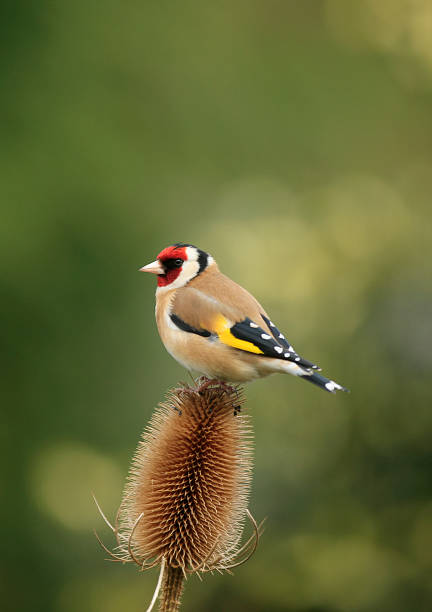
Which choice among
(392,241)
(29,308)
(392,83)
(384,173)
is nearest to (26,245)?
(29,308)

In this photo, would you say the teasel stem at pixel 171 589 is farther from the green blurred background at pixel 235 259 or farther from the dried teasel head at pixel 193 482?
the green blurred background at pixel 235 259

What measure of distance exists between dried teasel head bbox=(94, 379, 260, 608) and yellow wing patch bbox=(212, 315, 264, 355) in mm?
290

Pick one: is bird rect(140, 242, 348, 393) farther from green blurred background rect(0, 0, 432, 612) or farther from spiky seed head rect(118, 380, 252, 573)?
green blurred background rect(0, 0, 432, 612)

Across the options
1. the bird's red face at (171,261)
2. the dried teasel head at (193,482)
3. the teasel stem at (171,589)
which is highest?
the bird's red face at (171,261)

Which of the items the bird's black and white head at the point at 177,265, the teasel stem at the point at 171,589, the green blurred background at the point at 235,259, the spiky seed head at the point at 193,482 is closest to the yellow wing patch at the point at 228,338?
the spiky seed head at the point at 193,482

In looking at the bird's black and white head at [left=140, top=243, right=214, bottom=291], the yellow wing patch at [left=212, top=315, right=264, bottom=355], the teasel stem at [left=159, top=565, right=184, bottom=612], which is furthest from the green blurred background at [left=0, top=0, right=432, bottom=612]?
the teasel stem at [left=159, top=565, right=184, bottom=612]

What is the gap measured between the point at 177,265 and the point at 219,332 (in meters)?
0.51

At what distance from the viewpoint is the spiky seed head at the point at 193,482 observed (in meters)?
3.47

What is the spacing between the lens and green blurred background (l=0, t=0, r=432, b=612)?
630cm

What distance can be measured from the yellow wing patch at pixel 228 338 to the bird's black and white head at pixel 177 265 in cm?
40

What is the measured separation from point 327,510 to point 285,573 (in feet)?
2.08

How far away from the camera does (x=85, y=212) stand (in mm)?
9000

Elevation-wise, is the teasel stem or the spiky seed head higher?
the spiky seed head

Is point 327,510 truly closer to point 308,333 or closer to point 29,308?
point 308,333
